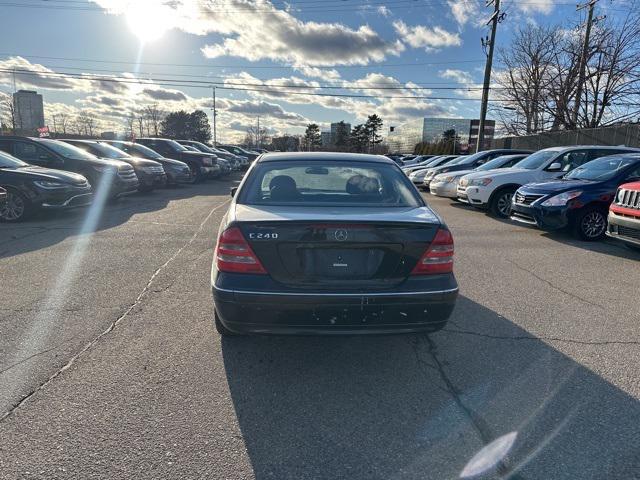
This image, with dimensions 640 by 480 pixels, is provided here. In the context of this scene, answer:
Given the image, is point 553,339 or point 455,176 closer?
point 553,339

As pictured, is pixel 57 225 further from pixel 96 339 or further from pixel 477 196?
pixel 477 196

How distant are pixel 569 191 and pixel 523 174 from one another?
264 centimetres

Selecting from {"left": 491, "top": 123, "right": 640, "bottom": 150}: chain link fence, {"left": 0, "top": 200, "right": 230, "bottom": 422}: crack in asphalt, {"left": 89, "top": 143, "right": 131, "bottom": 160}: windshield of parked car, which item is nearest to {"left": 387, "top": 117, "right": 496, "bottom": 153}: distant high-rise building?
{"left": 491, "top": 123, "right": 640, "bottom": 150}: chain link fence

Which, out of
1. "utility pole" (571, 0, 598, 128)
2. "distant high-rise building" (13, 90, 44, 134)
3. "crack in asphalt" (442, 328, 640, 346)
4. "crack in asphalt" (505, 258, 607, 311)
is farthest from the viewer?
"distant high-rise building" (13, 90, 44, 134)

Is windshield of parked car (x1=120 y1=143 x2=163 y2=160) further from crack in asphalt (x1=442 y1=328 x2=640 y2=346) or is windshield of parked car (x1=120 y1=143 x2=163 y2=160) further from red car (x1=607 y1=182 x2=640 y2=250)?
crack in asphalt (x1=442 y1=328 x2=640 y2=346)

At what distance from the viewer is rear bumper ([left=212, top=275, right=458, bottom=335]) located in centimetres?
286

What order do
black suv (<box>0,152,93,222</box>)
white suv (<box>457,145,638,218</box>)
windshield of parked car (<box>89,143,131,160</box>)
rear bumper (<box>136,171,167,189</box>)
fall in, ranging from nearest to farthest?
1. black suv (<box>0,152,93,222</box>)
2. white suv (<box>457,145,638,218</box>)
3. windshield of parked car (<box>89,143,131,160</box>)
4. rear bumper (<box>136,171,167,189</box>)

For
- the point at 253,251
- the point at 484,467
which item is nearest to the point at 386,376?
the point at 484,467

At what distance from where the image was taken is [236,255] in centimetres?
294

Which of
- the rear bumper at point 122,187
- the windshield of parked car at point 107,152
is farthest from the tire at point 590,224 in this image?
the windshield of parked car at point 107,152

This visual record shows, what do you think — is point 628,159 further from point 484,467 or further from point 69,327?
point 69,327

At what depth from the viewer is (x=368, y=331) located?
9.71 feet

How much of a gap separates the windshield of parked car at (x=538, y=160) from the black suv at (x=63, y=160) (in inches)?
402

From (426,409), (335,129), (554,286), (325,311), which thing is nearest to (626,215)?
(554,286)
